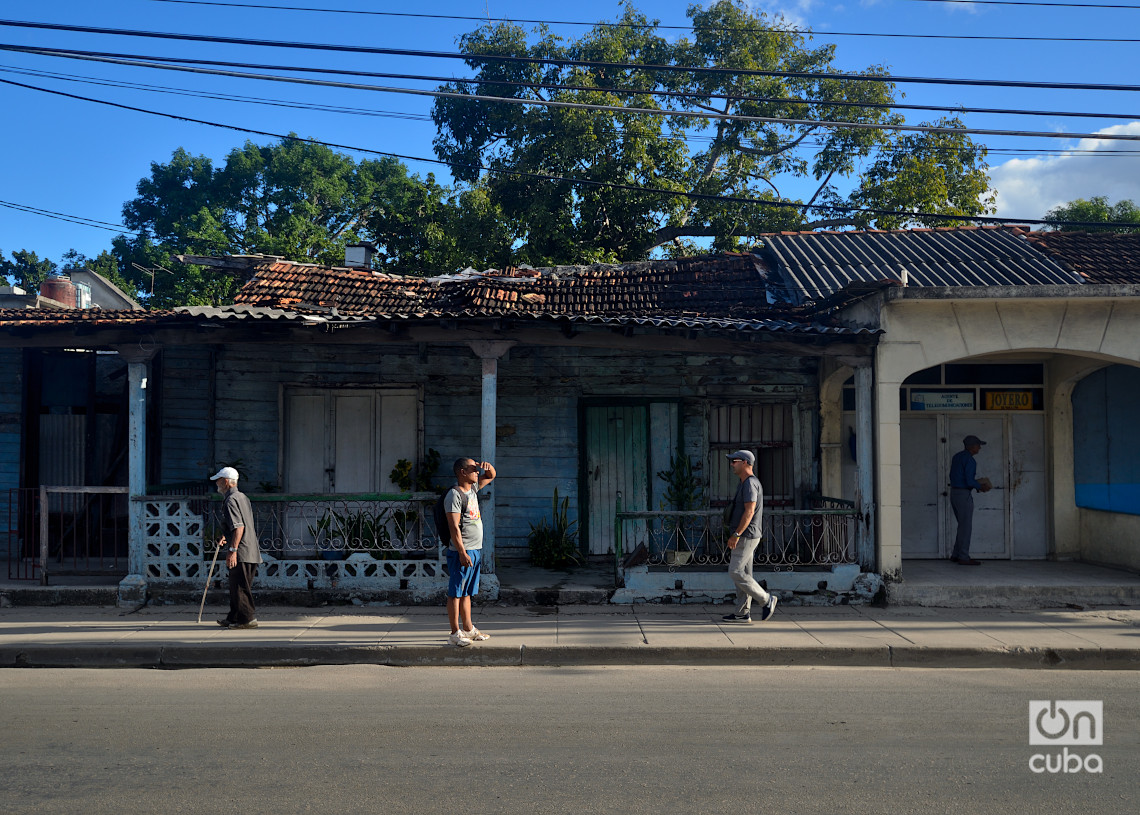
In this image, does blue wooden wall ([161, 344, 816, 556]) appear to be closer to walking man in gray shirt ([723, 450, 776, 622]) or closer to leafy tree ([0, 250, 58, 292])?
walking man in gray shirt ([723, 450, 776, 622])

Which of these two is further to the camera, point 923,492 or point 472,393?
point 472,393

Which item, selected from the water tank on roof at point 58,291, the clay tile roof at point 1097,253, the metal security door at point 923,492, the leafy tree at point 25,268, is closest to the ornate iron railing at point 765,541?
the metal security door at point 923,492

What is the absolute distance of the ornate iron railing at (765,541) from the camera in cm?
923

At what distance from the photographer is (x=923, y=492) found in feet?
37.2

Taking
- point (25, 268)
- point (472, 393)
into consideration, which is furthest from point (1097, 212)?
point (25, 268)

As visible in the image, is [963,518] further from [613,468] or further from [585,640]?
[585,640]

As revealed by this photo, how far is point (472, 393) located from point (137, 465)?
14.0ft

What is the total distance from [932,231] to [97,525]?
13.5 meters

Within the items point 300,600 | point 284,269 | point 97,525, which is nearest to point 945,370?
point 300,600

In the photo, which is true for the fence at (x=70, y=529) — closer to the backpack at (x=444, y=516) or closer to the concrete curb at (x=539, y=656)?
the concrete curb at (x=539, y=656)

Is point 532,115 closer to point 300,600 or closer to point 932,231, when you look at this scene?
point 932,231

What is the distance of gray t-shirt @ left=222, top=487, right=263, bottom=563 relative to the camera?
8080 millimetres

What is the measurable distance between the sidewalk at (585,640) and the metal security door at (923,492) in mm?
2659

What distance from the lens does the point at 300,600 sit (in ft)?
30.1
